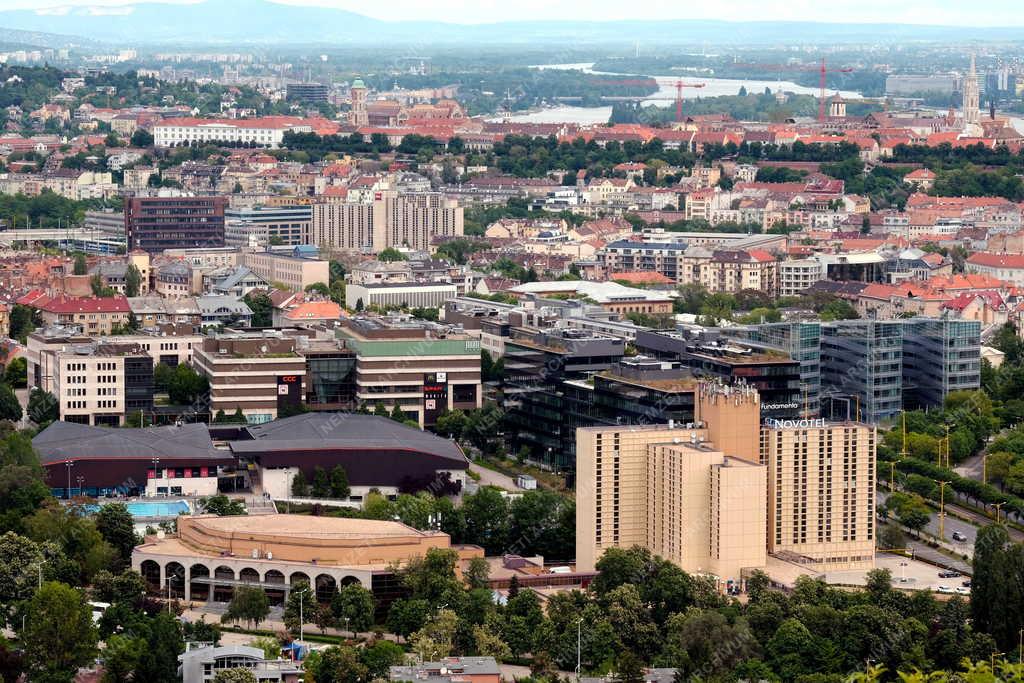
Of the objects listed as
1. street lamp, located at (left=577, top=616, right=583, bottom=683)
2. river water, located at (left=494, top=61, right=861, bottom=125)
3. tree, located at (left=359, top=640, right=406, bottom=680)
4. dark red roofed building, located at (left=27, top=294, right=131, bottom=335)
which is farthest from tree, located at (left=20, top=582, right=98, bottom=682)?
river water, located at (left=494, top=61, right=861, bottom=125)

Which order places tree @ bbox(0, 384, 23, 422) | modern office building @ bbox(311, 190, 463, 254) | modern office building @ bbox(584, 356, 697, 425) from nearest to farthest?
modern office building @ bbox(584, 356, 697, 425)
tree @ bbox(0, 384, 23, 422)
modern office building @ bbox(311, 190, 463, 254)

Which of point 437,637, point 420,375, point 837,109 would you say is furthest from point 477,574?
point 837,109

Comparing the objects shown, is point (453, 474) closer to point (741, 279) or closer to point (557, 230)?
point (741, 279)

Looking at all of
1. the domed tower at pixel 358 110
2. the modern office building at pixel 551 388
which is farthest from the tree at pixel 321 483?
the domed tower at pixel 358 110

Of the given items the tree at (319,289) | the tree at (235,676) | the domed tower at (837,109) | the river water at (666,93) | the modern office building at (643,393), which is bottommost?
the river water at (666,93)

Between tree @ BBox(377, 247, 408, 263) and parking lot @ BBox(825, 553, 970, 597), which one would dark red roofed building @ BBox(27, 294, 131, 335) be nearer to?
tree @ BBox(377, 247, 408, 263)

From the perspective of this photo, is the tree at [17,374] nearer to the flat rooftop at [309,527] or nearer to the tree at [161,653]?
the flat rooftop at [309,527]
